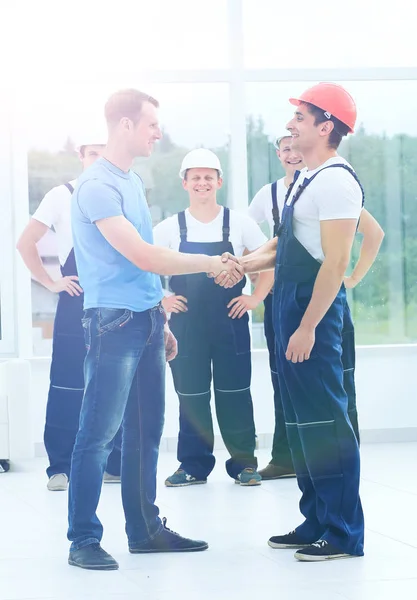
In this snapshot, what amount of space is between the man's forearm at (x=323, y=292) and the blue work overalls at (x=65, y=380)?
70.4 inches

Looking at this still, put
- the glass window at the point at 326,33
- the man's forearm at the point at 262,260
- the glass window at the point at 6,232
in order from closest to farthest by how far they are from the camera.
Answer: the man's forearm at the point at 262,260 → the glass window at the point at 6,232 → the glass window at the point at 326,33

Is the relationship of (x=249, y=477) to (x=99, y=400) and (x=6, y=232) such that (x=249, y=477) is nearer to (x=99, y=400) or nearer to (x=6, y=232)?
(x=99, y=400)

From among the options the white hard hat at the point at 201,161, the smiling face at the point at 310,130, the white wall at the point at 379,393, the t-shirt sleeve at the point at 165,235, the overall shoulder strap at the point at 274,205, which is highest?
the white hard hat at the point at 201,161

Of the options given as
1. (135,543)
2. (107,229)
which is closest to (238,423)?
(135,543)

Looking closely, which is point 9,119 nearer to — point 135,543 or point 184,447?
point 184,447

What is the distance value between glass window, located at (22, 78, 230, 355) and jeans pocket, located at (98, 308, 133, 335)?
9.73 ft

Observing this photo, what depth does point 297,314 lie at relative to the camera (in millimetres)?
3316

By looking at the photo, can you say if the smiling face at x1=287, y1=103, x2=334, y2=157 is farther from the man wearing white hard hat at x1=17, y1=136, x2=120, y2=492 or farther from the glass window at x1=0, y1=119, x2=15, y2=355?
the glass window at x1=0, y1=119, x2=15, y2=355

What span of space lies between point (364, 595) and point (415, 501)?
4.81 feet

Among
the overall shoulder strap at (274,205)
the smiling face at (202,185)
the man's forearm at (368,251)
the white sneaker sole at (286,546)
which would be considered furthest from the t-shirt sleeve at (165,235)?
the white sneaker sole at (286,546)

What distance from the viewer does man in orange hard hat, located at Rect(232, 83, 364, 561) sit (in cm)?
327

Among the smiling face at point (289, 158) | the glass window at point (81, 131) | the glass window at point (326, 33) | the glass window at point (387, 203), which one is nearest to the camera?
the smiling face at point (289, 158)

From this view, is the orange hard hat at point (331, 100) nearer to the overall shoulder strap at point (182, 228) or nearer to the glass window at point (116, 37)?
the overall shoulder strap at point (182, 228)

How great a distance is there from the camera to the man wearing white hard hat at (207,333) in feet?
15.8
